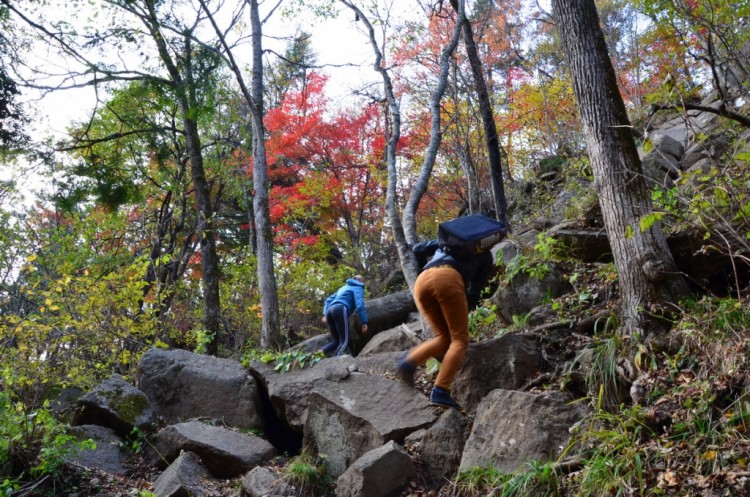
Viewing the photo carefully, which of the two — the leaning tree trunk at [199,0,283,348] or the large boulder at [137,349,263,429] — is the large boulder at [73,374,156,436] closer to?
the large boulder at [137,349,263,429]

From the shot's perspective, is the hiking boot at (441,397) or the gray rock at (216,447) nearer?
the hiking boot at (441,397)

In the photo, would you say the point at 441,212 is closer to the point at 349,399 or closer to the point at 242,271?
the point at 242,271

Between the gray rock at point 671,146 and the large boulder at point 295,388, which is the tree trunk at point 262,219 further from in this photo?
the gray rock at point 671,146

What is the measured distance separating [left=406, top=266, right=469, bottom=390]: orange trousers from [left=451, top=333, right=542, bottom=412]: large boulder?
31 centimetres

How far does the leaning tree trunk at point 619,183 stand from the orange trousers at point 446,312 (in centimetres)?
144

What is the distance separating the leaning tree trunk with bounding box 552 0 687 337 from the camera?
472 centimetres

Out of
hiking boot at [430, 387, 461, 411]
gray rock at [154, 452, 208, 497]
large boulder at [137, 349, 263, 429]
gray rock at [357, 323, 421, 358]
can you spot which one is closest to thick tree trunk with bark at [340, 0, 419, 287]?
gray rock at [357, 323, 421, 358]

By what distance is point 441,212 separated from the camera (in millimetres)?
17422

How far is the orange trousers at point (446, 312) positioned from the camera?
16.6ft

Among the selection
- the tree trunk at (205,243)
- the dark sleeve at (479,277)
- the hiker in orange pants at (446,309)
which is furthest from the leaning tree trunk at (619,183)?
the tree trunk at (205,243)

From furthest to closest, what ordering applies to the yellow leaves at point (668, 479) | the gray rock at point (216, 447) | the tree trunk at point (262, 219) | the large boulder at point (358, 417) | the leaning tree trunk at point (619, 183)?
1. the tree trunk at point (262, 219)
2. the gray rock at point (216, 447)
3. the large boulder at point (358, 417)
4. the leaning tree trunk at point (619, 183)
5. the yellow leaves at point (668, 479)

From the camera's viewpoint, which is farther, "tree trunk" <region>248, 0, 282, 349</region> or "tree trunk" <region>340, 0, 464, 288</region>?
"tree trunk" <region>248, 0, 282, 349</region>

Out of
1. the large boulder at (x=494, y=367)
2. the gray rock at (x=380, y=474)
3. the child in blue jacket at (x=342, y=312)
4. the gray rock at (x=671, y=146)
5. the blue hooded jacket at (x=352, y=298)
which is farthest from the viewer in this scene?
the gray rock at (x=671, y=146)

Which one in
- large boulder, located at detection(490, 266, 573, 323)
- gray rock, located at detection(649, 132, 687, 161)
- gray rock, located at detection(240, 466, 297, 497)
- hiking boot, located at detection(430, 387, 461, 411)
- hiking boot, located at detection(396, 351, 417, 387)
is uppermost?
gray rock, located at detection(649, 132, 687, 161)
